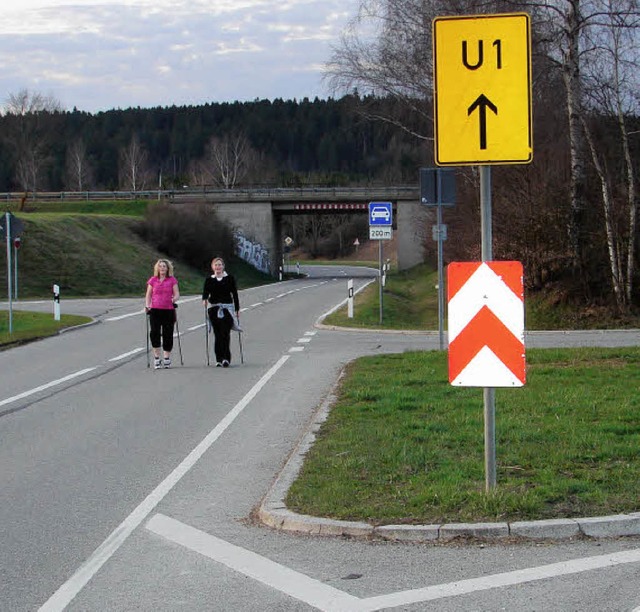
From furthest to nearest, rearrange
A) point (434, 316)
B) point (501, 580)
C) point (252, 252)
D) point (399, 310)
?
1. point (252, 252)
2. point (399, 310)
3. point (434, 316)
4. point (501, 580)

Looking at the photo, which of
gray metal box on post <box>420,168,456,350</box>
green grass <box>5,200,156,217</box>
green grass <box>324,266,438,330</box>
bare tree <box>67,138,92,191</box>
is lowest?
green grass <box>324,266,438,330</box>

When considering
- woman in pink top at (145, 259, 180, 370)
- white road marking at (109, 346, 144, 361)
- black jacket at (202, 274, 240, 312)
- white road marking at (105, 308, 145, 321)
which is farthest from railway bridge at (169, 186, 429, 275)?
woman in pink top at (145, 259, 180, 370)

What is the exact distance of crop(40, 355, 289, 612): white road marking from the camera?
5641mm

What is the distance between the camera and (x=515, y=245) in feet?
99.3

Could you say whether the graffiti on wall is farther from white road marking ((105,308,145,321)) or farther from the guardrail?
white road marking ((105,308,145,321))

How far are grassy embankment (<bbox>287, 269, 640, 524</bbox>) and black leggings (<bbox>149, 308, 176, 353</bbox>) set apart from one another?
402 centimetres

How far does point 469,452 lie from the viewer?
343 inches

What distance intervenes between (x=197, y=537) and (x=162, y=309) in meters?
11.1

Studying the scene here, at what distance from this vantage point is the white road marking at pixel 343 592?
17.8 ft

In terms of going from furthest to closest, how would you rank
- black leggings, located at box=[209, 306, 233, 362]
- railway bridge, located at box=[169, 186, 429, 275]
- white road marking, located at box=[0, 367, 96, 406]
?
1. railway bridge, located at box=[169, 186, 429, 275]
2. black leggings, located at box=[209, 306, 233, 362]
3. white road marking, located at box=[0, 367, 96, 406]

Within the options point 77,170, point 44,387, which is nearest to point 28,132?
point 77,170

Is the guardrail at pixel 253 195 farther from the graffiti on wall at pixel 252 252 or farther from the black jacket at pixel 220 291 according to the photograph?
the black jacket at pixel 220 291

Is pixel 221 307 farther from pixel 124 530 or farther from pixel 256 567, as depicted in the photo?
pixel 256 567

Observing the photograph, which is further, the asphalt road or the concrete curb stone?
the concrete curb stone
